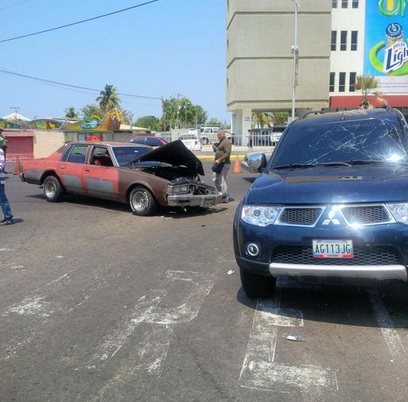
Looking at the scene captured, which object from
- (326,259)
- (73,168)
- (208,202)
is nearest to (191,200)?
(208,202)

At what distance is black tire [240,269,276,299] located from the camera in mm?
4699

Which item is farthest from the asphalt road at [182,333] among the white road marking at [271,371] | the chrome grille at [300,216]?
the chrome grille at [300,216]

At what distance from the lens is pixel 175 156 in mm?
10328

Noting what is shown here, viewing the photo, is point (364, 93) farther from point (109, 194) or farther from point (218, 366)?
point (218, 366)

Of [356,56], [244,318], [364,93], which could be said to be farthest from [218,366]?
[356,56]

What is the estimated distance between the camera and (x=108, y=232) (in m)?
8.53

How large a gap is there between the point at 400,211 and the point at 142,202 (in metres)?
6.69

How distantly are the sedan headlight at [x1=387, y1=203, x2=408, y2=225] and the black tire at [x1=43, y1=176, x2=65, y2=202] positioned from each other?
Result: 9235mm

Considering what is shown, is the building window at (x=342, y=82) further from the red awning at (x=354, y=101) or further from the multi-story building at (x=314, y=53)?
the red awning at (x=354, y=101)

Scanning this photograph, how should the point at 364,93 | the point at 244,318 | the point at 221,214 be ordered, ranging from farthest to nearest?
the point at 364,93 < the point at 221,214 < the point at 244,318

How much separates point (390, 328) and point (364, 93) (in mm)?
45453

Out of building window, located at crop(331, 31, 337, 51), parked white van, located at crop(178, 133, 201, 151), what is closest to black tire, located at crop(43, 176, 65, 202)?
parked white van, located at crop(178, 133, 201, 151)

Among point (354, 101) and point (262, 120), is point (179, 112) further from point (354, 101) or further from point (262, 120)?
point (354, 101)

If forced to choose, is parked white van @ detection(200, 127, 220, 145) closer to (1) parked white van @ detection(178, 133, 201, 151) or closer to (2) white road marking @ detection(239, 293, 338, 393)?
(1) parked white van @ detection(178, 133, 201, 151)
